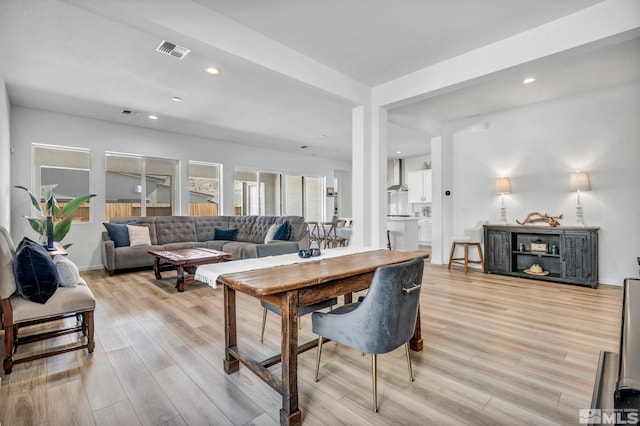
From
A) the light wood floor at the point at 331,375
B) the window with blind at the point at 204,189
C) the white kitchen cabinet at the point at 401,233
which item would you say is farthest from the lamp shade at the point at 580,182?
the window with blind at the point at 204,189

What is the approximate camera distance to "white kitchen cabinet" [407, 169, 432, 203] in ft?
29.3

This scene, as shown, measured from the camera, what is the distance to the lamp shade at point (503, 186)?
16.8ft

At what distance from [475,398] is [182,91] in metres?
4.81

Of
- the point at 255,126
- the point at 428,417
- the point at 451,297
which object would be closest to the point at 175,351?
the point at 428,417

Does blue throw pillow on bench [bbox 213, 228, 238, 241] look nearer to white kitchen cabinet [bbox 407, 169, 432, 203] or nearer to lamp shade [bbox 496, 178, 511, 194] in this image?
lamp shade [bbox 496, 178, 511, 194]

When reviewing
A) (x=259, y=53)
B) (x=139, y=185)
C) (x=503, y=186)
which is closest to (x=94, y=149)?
(x=139, y=185)

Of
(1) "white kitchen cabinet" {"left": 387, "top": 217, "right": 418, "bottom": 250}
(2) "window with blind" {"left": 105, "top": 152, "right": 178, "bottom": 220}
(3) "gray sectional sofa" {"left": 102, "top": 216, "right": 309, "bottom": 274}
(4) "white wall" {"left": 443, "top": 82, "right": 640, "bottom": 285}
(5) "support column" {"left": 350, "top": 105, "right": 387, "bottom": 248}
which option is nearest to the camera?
(5) "support column" {"left": 350, "top": 105, "right": 387, "bottom": 248}

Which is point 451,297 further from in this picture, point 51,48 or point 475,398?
point 51,48

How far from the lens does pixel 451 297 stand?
3.84 m

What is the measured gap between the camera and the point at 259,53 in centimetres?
295

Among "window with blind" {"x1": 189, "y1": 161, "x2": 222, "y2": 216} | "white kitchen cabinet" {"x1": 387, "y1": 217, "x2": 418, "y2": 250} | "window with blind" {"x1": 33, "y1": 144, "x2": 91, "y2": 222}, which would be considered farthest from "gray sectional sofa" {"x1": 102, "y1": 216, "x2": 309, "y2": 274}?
"white kitchen cabinet" {"x1": 387, "y1": 217, "x2": 418, "y2": 250}

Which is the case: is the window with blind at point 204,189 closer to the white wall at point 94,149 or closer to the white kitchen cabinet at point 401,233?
the white wall at point 94,149

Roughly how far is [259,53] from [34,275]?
8.38 feet

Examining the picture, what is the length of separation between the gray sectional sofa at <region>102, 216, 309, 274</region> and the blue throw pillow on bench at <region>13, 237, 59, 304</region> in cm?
284
